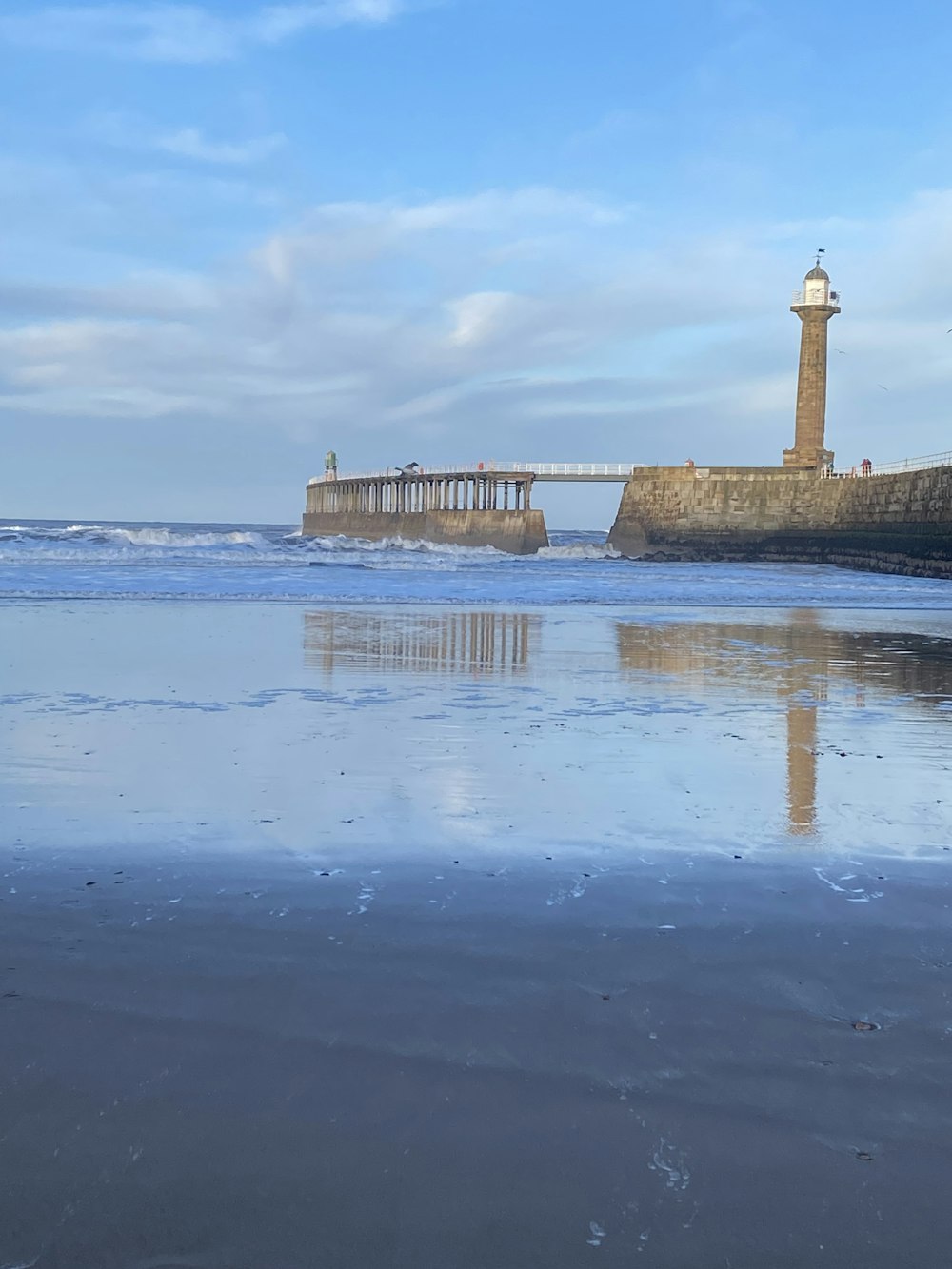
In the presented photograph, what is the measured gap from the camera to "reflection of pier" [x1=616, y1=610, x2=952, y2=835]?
561 centimetres

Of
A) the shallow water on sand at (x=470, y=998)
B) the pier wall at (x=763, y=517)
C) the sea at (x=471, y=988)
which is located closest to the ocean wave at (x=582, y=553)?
the pier wall at (x=763, y=517)

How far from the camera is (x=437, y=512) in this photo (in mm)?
50000

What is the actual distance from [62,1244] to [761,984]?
4.93 ft

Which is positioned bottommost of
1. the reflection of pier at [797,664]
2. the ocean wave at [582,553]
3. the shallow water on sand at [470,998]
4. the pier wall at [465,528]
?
the shallow water on sand at [470,998]

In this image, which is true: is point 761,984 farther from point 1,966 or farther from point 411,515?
point 411,515

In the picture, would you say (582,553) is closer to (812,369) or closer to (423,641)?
(812,369)

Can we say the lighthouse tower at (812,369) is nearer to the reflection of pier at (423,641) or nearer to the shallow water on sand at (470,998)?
the reflection of pier at (423,641)

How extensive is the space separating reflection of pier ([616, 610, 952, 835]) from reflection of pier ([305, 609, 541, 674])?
1.02 metres

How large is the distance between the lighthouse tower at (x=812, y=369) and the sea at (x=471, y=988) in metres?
37.1

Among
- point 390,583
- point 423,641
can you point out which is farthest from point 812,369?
point 423,641

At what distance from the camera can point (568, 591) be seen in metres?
19.8

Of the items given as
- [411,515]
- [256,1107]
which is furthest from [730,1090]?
[411,515]

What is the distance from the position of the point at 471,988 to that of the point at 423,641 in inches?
318

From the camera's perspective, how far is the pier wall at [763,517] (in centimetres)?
3412
